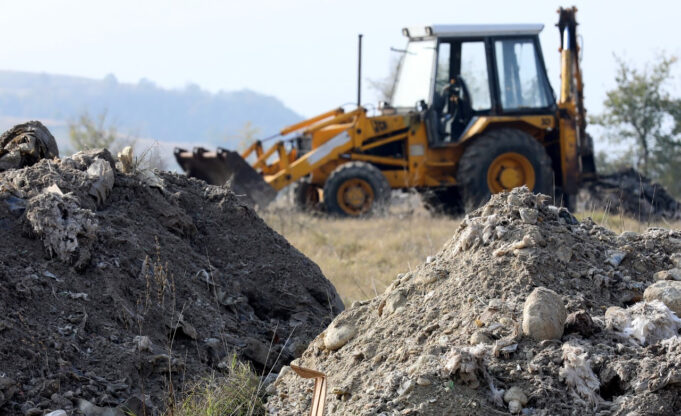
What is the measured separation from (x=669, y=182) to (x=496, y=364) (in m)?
24.6

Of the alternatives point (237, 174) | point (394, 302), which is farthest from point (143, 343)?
point (237, 174)

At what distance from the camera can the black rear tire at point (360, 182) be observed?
14.2 meters

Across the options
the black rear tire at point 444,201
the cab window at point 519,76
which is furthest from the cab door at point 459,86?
the black rear tire at point 444,201

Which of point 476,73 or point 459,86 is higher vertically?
point 476,73

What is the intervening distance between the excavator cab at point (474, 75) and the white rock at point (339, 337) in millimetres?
10169

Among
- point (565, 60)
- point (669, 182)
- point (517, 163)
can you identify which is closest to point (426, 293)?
point (517, 163)

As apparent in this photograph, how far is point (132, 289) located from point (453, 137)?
10019mm

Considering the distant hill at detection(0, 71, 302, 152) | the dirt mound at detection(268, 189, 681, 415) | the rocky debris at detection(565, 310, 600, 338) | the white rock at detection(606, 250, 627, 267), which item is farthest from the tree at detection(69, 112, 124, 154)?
the distant hill at detection(0, 71, 302, 152)

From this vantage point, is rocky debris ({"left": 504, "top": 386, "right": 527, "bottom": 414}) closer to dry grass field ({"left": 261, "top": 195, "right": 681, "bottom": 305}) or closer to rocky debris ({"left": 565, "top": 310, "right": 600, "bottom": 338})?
rocky debris ({"left": 565, "top": 310, "right": 600, "bottom": 338})

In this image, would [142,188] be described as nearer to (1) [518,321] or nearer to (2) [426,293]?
(2) [426,293]

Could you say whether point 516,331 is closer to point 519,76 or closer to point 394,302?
point 394,302

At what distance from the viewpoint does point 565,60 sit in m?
14.7

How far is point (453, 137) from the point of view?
1420 centimetres

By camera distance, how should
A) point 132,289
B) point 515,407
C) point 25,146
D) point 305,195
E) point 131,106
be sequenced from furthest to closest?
point 131,106, point 305,195, point 25,146, point 132,289, point 515,407
